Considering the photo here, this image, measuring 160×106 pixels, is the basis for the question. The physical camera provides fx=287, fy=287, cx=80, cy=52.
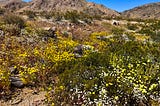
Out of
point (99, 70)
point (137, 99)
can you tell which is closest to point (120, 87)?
point (137, 99)

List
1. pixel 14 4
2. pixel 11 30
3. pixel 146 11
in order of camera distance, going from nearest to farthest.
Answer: pixel 11 30, pixel 14 4, pixel 146 11

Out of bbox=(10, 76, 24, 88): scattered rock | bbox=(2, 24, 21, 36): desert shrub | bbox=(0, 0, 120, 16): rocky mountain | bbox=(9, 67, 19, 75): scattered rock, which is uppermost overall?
bbox=(0, 0, 120, 16): rocky mountain

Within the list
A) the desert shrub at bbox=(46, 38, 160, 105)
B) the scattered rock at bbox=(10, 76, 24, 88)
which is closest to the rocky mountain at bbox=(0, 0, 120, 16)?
the scattered rock at bbox=(10, 76, 24, 88)

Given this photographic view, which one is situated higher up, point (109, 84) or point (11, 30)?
point (11, 30)

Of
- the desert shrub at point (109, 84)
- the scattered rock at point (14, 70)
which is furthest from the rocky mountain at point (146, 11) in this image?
the desert shrub at point (109, 84)

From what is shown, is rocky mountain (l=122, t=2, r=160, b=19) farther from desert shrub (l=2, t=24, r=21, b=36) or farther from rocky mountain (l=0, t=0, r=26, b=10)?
desert shrub (l=2, t=24, r=21, b=36)

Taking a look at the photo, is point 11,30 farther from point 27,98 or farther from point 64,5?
point 64,5

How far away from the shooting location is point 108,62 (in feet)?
27.3

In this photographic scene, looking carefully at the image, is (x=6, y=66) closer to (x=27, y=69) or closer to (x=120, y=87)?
(x=27, y=69)

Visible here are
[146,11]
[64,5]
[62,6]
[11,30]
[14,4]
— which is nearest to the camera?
[11,30]

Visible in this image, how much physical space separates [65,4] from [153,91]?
56006mm

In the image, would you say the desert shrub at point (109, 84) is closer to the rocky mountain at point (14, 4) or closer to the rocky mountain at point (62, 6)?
the rocky mountain at point (62, 6)

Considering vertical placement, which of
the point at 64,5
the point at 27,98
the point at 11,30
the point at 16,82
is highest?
the point at 64,5

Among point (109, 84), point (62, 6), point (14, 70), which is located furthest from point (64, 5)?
point (109, 84)
